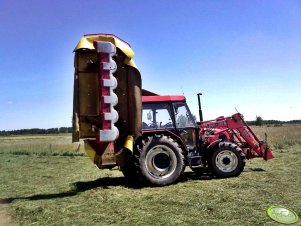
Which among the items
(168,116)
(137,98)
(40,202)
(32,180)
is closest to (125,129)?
(137,98)

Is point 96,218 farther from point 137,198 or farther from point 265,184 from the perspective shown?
point 265,184

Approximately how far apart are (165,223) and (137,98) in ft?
11.2

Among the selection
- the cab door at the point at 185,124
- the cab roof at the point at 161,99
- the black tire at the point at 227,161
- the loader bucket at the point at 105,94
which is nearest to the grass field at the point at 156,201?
the black tire at the point at 227,161

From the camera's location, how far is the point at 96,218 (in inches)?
232

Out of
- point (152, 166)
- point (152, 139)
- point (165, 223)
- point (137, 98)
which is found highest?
point (137, 98)

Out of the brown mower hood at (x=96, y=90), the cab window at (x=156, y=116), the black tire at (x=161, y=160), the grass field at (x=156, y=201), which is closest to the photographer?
the grass field at (x=156, y=201)

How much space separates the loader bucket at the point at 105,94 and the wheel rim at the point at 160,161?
0.78 metres

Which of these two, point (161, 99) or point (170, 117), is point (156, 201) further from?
point (161, 99)

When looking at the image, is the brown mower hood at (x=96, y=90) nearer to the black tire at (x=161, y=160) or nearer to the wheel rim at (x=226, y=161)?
the black tire at (x=161, y=160)

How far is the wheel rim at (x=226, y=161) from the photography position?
384 inches

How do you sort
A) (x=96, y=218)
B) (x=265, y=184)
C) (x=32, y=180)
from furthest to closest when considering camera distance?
1. (x=32, y=180)
2. (x=265, y=184)
3. (x=96, y=218)

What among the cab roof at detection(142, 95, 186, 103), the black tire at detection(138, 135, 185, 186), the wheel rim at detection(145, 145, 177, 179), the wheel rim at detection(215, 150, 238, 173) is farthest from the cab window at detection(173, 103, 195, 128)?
the wheel rim at detection(215, 150, 238, 173)

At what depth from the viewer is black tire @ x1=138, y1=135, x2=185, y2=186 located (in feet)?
28.5

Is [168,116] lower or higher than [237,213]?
higher
